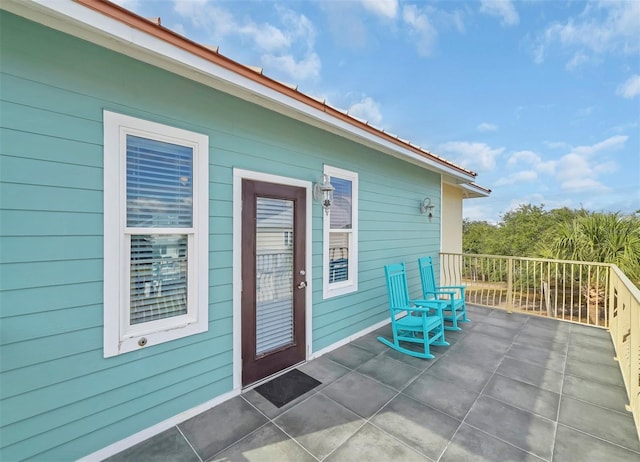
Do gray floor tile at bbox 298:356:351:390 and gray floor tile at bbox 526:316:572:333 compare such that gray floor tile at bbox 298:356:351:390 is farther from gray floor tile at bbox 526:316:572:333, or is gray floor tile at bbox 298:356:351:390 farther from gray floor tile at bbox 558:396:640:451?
gray floor tile at bbox 526:316:572:333

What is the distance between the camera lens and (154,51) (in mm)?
1730

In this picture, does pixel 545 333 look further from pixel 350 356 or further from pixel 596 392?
pixel 350 356

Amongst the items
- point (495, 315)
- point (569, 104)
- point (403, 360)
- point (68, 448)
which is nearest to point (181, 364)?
point (68, 448)

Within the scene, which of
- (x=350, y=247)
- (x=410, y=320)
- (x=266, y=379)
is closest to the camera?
(x=266, y=379)

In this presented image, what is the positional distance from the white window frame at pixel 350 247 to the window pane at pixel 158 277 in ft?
5.47

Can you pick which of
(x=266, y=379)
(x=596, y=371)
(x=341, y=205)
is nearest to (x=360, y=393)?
(x=266, y=379)

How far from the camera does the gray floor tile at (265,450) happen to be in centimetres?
179

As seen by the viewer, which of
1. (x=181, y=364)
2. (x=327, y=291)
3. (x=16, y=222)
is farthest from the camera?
(x=327, y=291)

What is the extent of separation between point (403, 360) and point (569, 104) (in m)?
12.4

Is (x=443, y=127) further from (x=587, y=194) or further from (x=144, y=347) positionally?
(x=587, y=194)

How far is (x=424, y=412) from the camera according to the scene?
2.27 metres

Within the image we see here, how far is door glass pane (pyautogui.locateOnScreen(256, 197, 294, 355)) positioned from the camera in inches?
108

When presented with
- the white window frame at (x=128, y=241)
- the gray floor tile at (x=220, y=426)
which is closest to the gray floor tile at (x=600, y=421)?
the gray floor tile at (x=220, y=426)

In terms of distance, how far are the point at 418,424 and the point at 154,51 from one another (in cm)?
327
